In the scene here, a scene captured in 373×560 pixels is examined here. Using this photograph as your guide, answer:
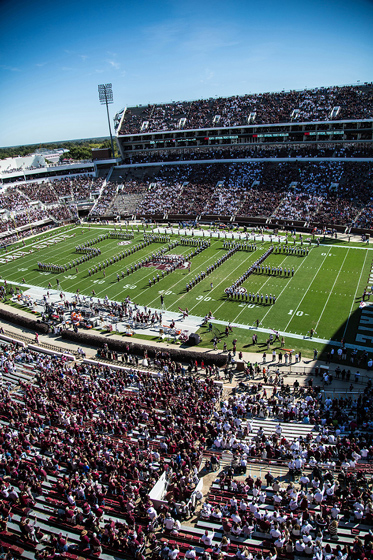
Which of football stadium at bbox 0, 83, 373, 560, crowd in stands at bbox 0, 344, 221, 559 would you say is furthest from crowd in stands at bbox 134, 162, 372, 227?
crowd in stands at bbox 0, 344, 221, 559

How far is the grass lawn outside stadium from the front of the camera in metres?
24.1

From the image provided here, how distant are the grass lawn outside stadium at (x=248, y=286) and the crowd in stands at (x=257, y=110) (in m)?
24.0

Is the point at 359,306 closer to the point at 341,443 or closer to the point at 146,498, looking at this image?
the point at 341,443

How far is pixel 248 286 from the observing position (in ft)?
99.1

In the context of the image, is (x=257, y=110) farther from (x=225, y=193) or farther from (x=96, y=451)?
(x=96, y=451)

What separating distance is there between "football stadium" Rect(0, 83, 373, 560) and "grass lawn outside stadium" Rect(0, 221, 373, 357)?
6.8 inches

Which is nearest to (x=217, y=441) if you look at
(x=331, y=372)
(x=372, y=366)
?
(x=331, y=372)

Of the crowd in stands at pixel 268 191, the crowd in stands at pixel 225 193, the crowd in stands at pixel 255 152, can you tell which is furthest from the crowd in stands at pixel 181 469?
the crowd in stands at pixel 255 152

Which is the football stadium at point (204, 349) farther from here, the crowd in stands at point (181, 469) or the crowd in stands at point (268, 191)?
the crowd in stands at point (268, 191)

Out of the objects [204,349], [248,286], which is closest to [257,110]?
[248,286]

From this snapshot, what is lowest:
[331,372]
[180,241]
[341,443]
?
[331,372]

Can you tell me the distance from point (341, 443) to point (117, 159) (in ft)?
209

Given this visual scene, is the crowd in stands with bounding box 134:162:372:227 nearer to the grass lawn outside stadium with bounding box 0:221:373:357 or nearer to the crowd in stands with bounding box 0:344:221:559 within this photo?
the grass lawn outside stadium with bounding box 0:221:373:357

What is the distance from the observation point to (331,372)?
779 inches
